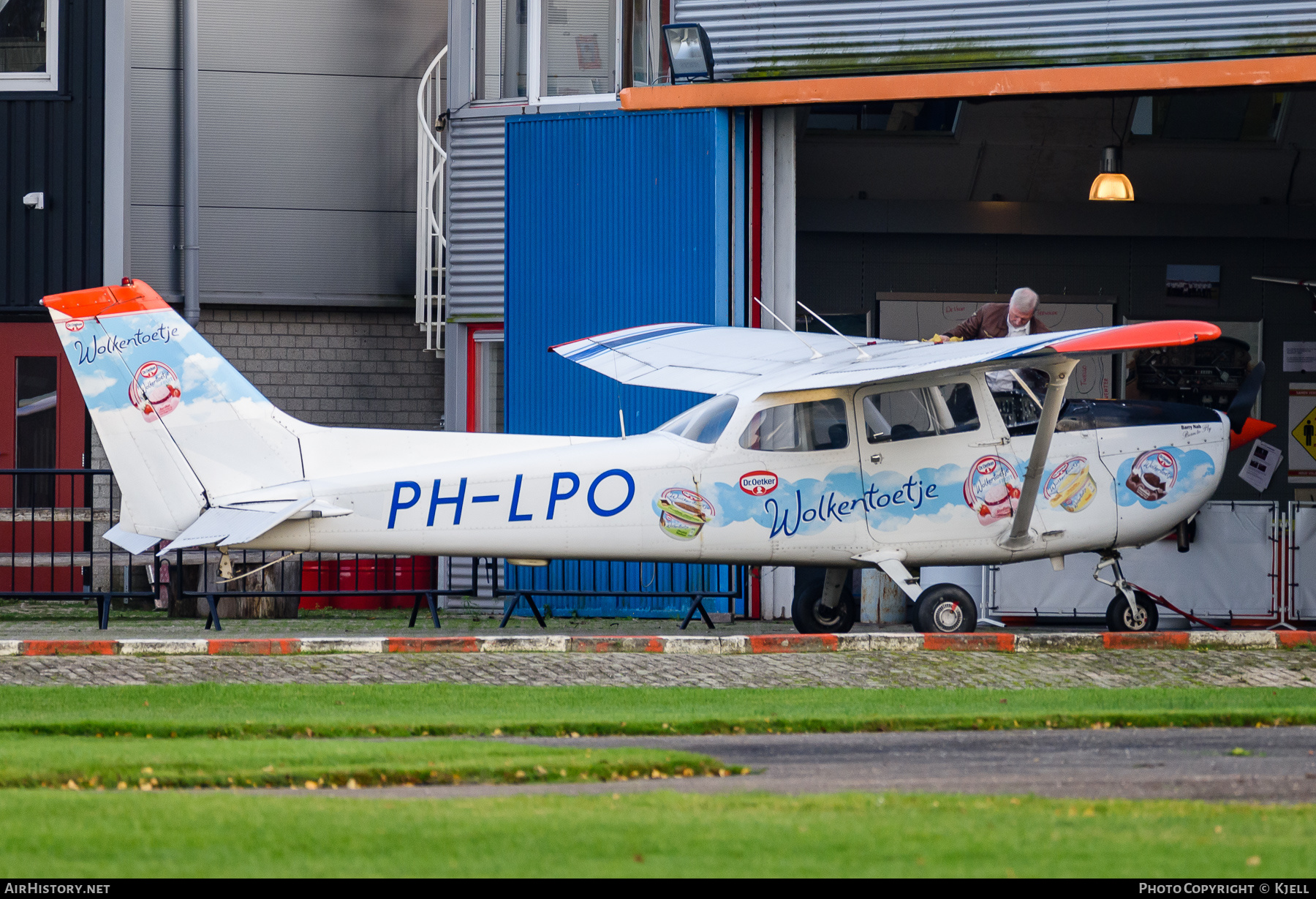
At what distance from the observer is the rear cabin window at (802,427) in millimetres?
12609

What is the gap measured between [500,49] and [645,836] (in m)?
12.8

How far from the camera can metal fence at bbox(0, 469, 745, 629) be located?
14773 millimetres

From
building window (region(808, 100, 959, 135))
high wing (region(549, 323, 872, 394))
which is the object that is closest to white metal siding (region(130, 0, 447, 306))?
building window (region(808, 100, 959, 135))

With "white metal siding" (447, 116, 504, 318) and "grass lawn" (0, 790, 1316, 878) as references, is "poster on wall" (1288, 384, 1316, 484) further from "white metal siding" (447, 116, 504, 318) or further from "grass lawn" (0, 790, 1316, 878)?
"grass lawn" (0, 790, 1316, 878)

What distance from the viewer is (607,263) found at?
16.1m

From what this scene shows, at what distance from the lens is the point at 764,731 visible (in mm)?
8875

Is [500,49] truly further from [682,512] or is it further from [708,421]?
[682,512]

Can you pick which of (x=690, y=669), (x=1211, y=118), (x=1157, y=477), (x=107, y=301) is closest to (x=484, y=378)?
(x=107, y=301)

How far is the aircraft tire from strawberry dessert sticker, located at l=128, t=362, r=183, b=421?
7319mm

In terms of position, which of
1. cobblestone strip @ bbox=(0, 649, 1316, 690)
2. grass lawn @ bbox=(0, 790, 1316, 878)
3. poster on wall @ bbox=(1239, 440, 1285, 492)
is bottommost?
cobblestone strip @ bbox=(0, 649, 1316, 690)

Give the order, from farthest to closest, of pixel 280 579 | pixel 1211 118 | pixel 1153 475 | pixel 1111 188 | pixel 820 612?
pixel 1211 118, pixel 1111 188, pixel 280 579, pixel 820 612, pixel 1153 475

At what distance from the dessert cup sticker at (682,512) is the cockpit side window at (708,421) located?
1.42ft

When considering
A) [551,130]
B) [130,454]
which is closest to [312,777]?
[130,454]
